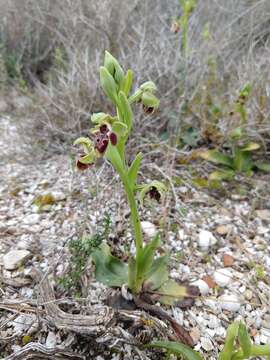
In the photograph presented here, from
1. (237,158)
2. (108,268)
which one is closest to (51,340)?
(108,268)

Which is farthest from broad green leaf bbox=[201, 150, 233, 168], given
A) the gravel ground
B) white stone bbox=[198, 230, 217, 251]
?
white stone bbox=[198, 230, 217, 251]

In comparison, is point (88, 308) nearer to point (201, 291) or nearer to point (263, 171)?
point (201, 291)

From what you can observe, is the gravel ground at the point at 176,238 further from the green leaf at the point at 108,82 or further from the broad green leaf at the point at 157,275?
the green leaf at the point at 108,82

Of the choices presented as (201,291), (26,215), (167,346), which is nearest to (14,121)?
(26,215)

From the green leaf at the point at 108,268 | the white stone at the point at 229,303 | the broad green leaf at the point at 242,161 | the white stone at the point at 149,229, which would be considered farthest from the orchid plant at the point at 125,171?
the broad green leaf at the point at 242,161

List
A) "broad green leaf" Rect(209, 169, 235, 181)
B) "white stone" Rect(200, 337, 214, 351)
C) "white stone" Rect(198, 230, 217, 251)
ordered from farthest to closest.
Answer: "broad green leaf" Rect(209, 169, 235, 181) → "white stone" Rect(198, 230, 217, 251) → "white stone" Rect(200, 337, 214, 351)

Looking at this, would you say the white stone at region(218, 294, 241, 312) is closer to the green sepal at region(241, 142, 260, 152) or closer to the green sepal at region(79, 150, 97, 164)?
the green sepal at region(79, 150, 97, 164)
